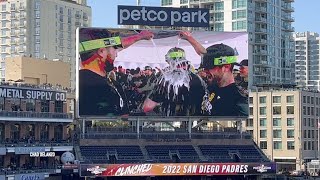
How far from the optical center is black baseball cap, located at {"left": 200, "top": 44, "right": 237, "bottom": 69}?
8612 cm

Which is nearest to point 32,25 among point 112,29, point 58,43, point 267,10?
point 58,43

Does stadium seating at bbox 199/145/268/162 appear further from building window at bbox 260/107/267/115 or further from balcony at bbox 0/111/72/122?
building window at bbox 260/107/267/115

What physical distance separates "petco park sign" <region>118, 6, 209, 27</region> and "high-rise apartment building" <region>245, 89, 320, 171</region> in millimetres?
30750

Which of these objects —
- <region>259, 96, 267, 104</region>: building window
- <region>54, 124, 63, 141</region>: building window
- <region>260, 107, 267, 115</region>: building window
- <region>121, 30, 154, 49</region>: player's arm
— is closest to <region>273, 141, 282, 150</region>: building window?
<region>260, 107, 267, 115</region>: building window

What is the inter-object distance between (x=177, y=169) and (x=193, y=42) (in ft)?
54.0

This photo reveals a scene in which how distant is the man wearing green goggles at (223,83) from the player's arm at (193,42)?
0.63 metres

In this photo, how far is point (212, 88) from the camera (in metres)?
86.4

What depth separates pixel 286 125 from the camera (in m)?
114

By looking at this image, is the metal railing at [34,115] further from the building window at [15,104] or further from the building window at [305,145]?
the building window at [305,145]

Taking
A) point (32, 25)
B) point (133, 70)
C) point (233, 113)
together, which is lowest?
point (233, 113)

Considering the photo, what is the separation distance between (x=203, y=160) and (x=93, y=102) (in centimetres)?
1509

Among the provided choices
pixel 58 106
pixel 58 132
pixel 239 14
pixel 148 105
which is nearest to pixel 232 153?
pixel 148 105

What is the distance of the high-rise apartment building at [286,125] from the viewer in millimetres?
112750

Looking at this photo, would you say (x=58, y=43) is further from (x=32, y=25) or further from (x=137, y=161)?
(x=137, y=161)
